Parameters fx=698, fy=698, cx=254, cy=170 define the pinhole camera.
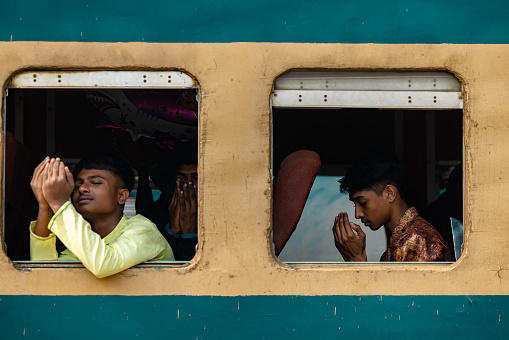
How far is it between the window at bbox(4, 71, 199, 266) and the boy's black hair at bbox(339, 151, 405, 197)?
77 cm

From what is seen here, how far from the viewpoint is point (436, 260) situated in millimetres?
2828

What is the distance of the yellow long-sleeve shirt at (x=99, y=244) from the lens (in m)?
2.59

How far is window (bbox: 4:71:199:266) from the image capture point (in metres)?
2.71

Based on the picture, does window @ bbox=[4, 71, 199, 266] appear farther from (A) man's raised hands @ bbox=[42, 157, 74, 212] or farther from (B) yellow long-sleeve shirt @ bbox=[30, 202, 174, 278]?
(A) man's raised hands @ bbox=[42, 157, 74, 212]

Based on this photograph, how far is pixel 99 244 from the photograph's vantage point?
2.61 metres

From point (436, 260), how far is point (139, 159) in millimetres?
2166

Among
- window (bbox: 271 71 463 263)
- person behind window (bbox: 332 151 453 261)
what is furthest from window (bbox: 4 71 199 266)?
window (bbox: 271 71 463 263)

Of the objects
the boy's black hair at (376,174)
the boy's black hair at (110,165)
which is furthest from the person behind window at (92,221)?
the boy's black hair at (376,174)
